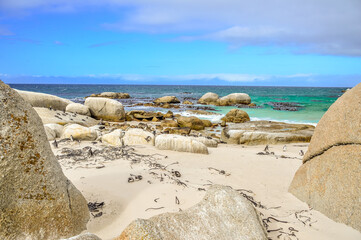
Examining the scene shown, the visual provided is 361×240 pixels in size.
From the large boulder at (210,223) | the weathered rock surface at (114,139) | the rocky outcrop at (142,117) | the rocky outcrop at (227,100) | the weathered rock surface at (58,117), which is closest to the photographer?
the large boulder at (210,223)

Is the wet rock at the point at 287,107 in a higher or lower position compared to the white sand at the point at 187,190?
lower

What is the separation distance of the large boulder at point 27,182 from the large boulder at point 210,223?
1171mm

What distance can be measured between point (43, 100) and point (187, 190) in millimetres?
14990

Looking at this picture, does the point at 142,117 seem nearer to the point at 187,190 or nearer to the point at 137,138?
the point at 137,138

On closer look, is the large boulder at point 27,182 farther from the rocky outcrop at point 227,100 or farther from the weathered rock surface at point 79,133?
the rocky outcrop at point 227,100

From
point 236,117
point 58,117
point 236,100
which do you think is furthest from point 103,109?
point 236,100

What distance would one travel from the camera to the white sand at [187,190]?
135 inches

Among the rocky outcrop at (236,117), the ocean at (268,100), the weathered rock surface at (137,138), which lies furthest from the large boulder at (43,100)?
the rocky outcrop at (236,117)

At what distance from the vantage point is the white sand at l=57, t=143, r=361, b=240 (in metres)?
3.42

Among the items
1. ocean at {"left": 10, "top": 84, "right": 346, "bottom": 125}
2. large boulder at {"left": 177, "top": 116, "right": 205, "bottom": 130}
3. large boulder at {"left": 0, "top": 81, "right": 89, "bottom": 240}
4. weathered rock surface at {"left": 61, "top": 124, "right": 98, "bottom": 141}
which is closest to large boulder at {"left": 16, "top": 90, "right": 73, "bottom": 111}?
weathered rock surface at {"left": 61, "top": 124, "right": 98, "bottom": 141}

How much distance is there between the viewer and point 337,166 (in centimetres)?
380

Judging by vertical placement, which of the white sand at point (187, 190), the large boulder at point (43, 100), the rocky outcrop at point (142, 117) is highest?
the large boulder at point (43, 100)

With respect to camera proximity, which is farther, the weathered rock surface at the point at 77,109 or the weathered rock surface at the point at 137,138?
the weathered rock surface at the point at 77,109

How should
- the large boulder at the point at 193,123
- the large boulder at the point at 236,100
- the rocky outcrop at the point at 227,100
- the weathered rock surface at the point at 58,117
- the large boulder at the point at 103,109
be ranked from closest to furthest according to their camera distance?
the weathered rock surface at the point at 58,117 → the large boulder at the point at 193,123 → the large boulder at the point at 103,109 → the rocky outcrop at the point at 227,100 → the large boulder at the point at 236,100
